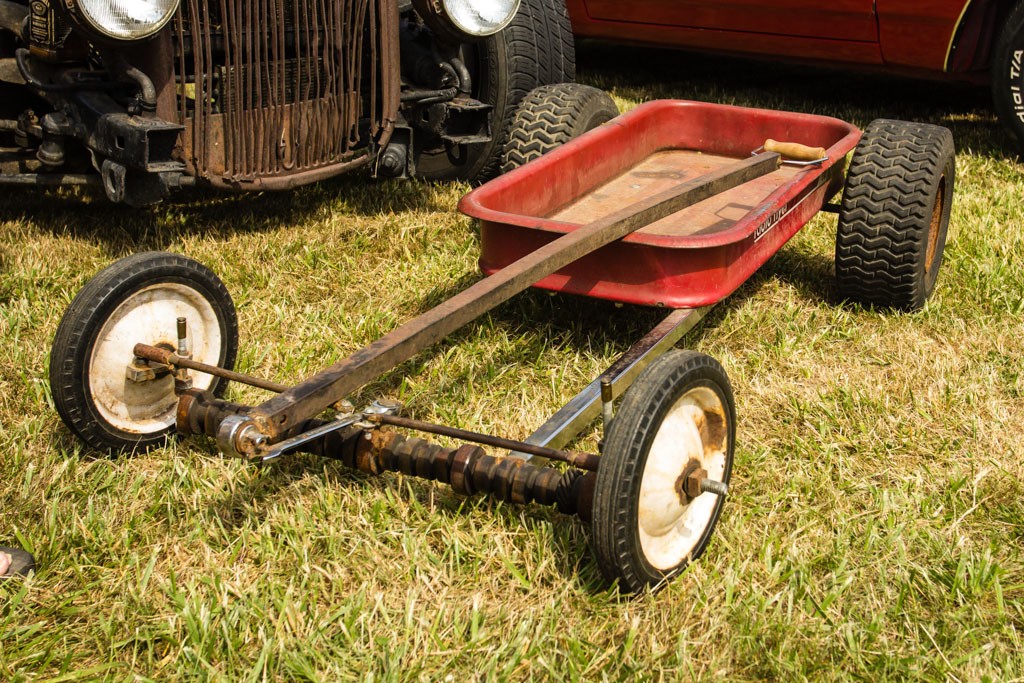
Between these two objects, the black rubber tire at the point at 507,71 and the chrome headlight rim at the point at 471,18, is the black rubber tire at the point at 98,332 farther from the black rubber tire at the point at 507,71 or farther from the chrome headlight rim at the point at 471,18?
the black rubber tire at the point at 507,71

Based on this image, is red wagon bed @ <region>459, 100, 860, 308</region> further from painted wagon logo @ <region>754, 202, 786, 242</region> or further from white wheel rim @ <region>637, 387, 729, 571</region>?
white wheel rim @ <region>637, 387, 729, 571</region>

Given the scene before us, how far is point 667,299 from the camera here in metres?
2.96

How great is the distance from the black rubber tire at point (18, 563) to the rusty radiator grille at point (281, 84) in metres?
1.73

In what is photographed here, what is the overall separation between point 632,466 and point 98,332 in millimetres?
1282

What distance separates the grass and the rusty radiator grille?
397 mm

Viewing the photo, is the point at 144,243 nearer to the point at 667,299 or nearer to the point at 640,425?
the point at 667,299

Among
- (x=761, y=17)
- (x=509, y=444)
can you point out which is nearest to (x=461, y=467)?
(x=509, y=444)

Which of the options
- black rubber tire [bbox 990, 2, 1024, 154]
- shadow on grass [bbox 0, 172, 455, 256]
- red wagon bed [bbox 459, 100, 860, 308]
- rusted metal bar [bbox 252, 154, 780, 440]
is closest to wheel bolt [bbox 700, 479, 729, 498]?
A: rusted metal bar [bbox 252, 154, 780, 440]

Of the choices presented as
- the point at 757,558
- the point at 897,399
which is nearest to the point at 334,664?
the point at 757,558

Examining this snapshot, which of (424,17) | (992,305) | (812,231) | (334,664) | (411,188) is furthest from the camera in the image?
(411,188)

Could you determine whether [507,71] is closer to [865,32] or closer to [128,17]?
[128,17]

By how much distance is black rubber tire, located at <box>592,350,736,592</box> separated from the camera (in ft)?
6.51

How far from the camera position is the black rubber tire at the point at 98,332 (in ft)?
7.90

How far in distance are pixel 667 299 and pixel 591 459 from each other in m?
0.96
